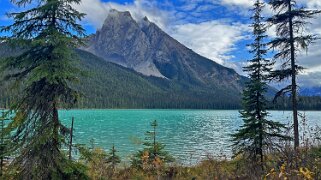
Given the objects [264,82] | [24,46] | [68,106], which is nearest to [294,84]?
[264,82]

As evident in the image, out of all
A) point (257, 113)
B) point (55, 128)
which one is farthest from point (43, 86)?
point (257, 113)

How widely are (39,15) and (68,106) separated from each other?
2938mm

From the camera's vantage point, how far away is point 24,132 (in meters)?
9.77

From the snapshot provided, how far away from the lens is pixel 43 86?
10.0 meters

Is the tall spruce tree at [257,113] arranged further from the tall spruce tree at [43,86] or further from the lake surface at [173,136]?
the tall spruce tree at [43,86]

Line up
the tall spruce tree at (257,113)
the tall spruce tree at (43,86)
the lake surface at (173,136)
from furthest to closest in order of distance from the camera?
the lake surface at (173,136), the tall spruce tree at (257,113), the tall spruce tree at (43,86)

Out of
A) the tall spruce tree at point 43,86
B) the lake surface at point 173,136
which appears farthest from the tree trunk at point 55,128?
the lake surface at point 173,136

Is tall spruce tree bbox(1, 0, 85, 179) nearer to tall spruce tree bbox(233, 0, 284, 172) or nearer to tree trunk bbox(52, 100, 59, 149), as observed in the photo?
tree trunk bbox(52, 100, 59, 149)

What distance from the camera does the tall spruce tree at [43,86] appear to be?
30.6 feet

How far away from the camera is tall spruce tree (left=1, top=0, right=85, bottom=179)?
368 inches

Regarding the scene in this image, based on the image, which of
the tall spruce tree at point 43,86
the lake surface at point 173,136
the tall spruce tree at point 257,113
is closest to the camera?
the tall spruce tree at point 43,86

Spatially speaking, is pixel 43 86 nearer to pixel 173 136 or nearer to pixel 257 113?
pixel 257 113

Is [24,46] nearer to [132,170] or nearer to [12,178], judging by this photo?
[12,178]

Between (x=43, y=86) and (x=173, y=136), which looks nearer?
(x=43, y=86)
